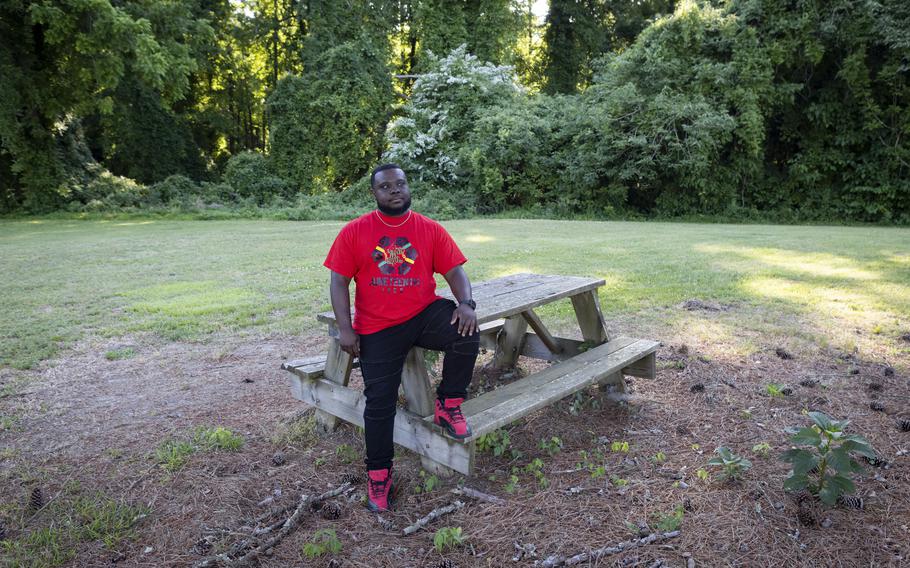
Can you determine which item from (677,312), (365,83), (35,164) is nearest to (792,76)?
(365,83)

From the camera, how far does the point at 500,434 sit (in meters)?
3.48

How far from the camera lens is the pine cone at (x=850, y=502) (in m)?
2.73

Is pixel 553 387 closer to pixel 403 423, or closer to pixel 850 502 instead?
pixel 403 423

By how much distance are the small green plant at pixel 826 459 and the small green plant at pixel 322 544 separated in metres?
2.05

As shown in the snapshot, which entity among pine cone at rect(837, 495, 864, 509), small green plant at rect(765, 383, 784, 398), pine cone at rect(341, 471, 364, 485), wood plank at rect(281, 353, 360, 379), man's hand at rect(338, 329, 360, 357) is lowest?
pine cone at rect(341, 471, 364, 485)

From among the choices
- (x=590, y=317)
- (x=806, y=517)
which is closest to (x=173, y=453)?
(x=590, y=317)

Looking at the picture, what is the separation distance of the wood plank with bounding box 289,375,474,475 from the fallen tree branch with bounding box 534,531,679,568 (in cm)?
60

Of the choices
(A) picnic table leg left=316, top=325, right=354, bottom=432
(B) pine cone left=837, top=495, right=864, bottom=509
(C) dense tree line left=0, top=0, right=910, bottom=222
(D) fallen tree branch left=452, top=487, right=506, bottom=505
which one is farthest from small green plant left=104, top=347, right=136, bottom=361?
(C) dense tree line left=0, top=0, right=910, bottom=222

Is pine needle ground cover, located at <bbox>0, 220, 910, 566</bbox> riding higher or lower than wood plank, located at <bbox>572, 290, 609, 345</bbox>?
lower

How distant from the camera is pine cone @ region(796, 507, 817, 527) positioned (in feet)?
8.61

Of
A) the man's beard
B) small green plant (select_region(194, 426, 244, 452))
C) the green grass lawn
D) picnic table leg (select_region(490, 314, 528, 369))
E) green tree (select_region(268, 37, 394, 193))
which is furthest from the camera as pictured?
green tree (select_region(268, 37, 394, 193))

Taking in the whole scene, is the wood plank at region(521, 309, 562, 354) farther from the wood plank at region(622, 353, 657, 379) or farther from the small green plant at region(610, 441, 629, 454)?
the small green plant at region(610, 441, 629, 454)

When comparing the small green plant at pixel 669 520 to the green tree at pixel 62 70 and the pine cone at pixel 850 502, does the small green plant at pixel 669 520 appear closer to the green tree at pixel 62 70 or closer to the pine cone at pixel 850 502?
the pine cone at pixel 850 502

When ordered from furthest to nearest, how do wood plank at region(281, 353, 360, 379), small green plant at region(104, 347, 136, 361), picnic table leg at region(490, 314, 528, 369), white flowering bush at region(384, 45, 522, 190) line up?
white flowering bush at region(384, 45, 522, 190), small green plant at region(104, 347, 136, 361), picnic table leg at region(490, 314, 528, 369), wood plank at region(281, 353, 360, 379)
